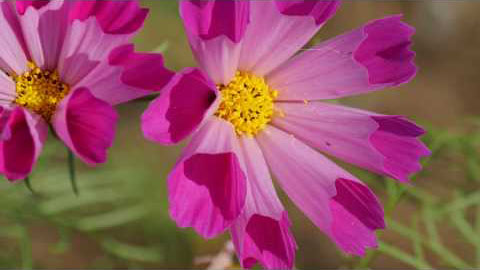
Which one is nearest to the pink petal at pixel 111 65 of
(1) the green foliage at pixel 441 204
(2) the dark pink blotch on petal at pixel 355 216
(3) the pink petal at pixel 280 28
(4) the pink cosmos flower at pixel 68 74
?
(4) the pink cosmos flower at pixel 68 74

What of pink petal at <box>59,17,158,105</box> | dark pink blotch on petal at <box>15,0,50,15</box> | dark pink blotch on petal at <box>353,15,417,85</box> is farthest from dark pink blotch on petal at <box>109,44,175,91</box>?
dark pink blotch on petal at <box>353,15,417,85</box>

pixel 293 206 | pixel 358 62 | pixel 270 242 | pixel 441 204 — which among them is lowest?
pixel 293 206

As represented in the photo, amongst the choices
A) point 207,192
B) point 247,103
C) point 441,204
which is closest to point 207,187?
point 207,192

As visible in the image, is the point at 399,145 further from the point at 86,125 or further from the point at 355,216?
the point at 86,125

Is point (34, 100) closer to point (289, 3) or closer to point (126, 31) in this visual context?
point (126, 31)

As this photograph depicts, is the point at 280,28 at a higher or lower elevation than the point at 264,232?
higher

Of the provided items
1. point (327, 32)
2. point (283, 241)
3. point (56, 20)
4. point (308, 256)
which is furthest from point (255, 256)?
point (327, 32)

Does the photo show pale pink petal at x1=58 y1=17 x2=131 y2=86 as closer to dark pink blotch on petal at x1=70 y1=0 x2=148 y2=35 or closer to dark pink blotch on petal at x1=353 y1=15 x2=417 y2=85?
dark pink blotch on petal at x1=70 y1=0 x2=148 y2=35
